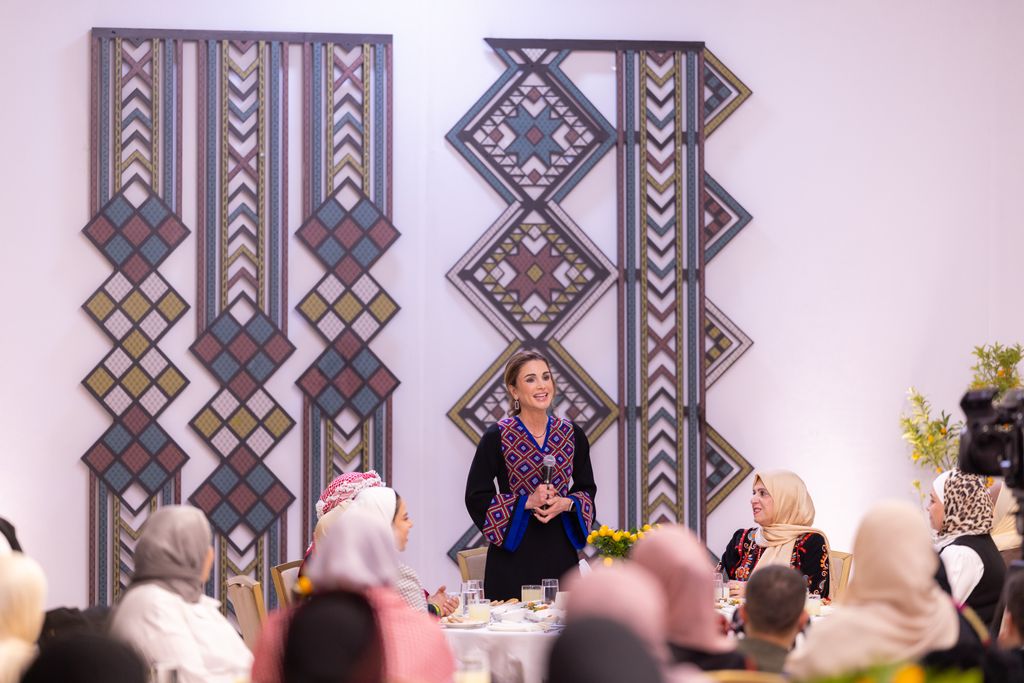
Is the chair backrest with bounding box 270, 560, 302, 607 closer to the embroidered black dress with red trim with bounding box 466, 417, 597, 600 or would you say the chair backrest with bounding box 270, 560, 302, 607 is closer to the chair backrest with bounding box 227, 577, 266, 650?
the chair backrest with bounding box 227, 577, 266, 650

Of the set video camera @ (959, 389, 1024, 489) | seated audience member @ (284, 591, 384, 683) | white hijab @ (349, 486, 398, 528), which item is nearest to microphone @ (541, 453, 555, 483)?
white hijab @ (349, 486, 398, 528)

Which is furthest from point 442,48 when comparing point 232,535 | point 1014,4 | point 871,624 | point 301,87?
point 871,624

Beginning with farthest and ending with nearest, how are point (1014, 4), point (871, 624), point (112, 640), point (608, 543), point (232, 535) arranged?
point (1014, 4), point (232, 535), point (608, 543), point (871, 624), point (112, 640)

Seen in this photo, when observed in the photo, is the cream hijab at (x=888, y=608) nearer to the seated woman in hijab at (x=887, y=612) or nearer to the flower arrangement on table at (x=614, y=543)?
the seated woman in hijab at (x=887, y=612)

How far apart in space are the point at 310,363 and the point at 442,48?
157 centimetres

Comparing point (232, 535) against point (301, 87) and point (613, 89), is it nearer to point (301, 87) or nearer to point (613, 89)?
point (301, 87)

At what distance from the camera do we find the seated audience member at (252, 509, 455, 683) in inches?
76.4

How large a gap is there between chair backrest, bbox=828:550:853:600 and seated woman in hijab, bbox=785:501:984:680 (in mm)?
1778

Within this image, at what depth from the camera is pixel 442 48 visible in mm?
5008

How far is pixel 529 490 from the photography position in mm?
4133

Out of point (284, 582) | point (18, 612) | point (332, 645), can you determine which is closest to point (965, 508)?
point (284, 582)

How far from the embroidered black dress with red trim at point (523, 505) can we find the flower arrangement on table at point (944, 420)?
5.84ft

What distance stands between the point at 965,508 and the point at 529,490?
153 centimetres

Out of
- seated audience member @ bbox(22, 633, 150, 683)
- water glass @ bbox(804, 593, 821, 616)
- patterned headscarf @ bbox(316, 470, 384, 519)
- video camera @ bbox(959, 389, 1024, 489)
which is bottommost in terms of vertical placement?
water glass @ bbox(804, 593, 821, 616)
